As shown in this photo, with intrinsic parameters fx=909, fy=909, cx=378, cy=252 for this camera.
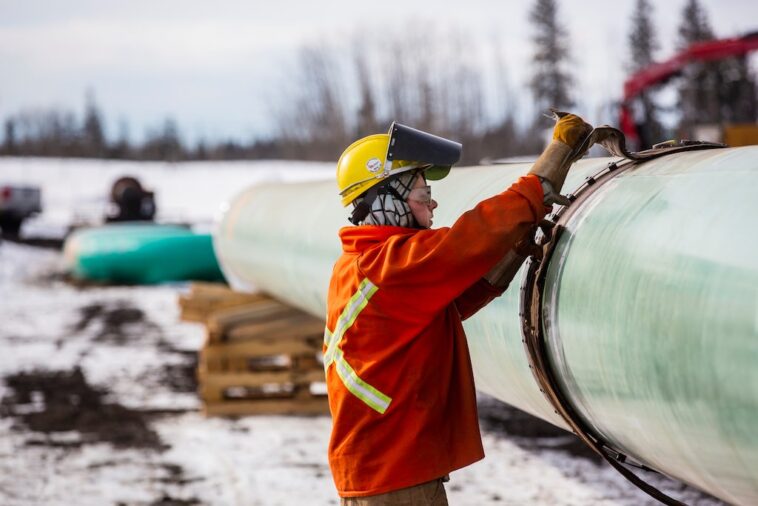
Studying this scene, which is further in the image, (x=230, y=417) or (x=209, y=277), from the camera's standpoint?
(x=209, y=277)

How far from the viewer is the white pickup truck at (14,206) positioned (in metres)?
24.7

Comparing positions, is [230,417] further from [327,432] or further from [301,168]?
[301,168]

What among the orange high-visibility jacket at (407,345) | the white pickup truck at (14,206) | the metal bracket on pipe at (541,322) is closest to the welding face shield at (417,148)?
the orange high-visibility jacket at (407,345)

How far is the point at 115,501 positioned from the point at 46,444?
4.51ft

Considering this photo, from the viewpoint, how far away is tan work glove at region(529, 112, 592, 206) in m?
2.50

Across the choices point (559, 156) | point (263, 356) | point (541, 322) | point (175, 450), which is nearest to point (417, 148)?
point (559, 156)

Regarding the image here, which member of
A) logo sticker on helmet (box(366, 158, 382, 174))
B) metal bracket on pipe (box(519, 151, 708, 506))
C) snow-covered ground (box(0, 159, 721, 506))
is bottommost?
snow-covered ground (box(0, 159, 721, 506))

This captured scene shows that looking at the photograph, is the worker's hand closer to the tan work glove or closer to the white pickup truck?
the tan work glove

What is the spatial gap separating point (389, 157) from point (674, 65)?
15.3 meters

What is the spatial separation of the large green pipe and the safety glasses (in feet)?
1.55

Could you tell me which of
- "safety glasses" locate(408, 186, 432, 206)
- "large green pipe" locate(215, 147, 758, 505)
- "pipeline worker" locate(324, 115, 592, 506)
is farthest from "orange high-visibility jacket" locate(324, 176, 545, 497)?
"large green pipe" locate(215, 147, 758, 505)

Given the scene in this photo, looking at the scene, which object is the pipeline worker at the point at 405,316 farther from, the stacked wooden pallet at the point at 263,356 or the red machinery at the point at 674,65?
the red machinery at the point at 674,65

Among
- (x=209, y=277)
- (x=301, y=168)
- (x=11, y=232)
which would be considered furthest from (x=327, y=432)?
(x=301, y=168)

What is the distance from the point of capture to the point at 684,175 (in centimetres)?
248
